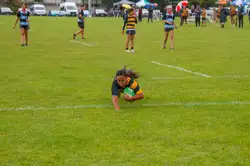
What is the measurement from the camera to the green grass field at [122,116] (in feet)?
21.1

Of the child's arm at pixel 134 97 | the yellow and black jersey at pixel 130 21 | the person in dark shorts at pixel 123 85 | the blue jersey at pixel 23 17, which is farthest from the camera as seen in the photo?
the blue jersey at pixel 23 17

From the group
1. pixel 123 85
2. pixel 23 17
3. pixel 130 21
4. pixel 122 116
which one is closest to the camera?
pixel 122 116

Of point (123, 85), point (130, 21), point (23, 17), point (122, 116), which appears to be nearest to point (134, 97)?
point (123, 85)

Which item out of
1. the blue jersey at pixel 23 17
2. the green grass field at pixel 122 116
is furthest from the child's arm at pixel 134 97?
the blue jersey at pixel 23 17

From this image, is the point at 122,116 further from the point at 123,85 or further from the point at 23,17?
the point at 23,17

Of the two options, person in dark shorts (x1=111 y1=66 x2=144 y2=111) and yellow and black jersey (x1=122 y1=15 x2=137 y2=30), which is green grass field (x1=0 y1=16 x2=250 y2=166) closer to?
person in dark shorts (x1=111 y1=66 x2=144 y2=111)

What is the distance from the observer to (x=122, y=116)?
28.0 feet

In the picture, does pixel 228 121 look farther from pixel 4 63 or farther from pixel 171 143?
pixel 4 63

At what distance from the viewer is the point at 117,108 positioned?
9.00 metres

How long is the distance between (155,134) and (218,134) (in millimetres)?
929

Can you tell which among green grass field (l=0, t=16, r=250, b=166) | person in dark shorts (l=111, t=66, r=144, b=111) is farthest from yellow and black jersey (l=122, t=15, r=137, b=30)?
person in dark shorts (l=111, t=66, r=144, b=111)

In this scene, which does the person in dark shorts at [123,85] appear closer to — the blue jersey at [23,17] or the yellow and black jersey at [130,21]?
the yellow and black jersey at [130,21]

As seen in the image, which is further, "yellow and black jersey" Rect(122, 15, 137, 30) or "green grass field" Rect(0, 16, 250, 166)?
"yellow and black jersey" Rect(122, 15, 137, 30)

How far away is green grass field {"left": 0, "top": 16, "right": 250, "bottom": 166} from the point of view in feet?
21.1
